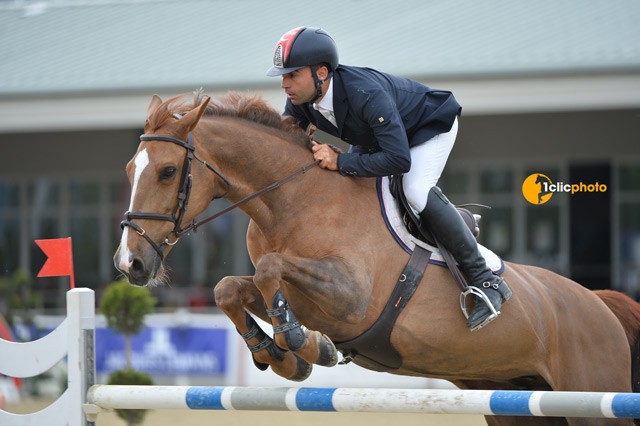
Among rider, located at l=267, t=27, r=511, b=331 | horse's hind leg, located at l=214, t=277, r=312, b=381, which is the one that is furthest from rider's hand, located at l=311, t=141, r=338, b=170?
horse's hind leg, located at l=214, t=277, r=312, b=381

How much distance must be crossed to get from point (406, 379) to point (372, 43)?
6040 millimetres

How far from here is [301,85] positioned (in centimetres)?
410

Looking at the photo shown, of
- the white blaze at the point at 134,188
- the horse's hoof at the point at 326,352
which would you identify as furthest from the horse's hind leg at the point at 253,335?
the white blaze at the point at 134,188

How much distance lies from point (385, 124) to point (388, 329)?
93 cm

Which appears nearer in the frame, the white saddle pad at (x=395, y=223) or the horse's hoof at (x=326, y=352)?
the horse's hoof at (x=326, y=352)

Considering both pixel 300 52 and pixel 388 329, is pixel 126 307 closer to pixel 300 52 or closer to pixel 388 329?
pixel 388 329

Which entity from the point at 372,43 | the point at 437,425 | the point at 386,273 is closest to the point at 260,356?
the point at 386,273

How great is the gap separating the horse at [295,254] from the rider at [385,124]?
136 millimetres

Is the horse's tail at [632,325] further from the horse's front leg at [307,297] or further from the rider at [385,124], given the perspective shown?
the horse's front leg at [307,297]

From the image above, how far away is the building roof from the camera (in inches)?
473

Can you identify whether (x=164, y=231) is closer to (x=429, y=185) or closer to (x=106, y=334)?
(x=429, y=185)

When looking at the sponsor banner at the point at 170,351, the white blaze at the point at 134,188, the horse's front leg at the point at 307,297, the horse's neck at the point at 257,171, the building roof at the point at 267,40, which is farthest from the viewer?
the building roof at the point at 267,40

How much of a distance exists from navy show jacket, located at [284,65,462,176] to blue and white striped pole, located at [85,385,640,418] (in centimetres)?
105

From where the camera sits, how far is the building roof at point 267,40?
1202 cm
